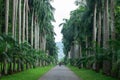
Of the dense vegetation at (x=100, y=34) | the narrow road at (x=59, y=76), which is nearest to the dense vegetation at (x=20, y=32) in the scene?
the narrow road at (x=59, y=76)

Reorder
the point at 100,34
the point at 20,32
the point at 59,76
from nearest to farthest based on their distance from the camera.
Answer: the point at 59,76 → the point at 20,32 → the point at 100,34

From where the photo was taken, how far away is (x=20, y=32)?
48.0m

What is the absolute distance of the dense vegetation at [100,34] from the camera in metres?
33.4

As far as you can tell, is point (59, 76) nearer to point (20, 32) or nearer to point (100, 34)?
point (20, 32)

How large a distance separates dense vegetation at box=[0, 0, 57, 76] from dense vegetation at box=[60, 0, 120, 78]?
23.3 ft

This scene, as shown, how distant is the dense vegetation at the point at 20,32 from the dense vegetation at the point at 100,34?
7099mm

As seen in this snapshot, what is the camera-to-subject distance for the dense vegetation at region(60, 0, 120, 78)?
3344 centimetres

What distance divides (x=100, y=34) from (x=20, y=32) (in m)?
11.2

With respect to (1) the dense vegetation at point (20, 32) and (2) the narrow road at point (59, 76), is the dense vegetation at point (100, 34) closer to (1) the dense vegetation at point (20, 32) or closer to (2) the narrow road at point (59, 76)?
(2) the narrow road at point (59, 76)

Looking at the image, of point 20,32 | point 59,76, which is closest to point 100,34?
point 20,32

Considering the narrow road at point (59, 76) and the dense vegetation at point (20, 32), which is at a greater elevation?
the dense vegetation at point (20, 32)

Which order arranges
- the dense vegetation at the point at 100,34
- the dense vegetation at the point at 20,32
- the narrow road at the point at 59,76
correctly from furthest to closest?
the dense vegetation at the point at 100,34 < the dense vegetation at the point at 20,32 < the narrow road at the point at 59,76

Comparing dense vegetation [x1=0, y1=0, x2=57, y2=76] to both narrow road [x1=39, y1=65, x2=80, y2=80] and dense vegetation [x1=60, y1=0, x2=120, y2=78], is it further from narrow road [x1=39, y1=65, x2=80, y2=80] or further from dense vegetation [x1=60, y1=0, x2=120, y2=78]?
dense vegetation [x1=60, y1=0, x2=120, y2=78]

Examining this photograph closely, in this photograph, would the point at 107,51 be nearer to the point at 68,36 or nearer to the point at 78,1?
the point at 78,1
